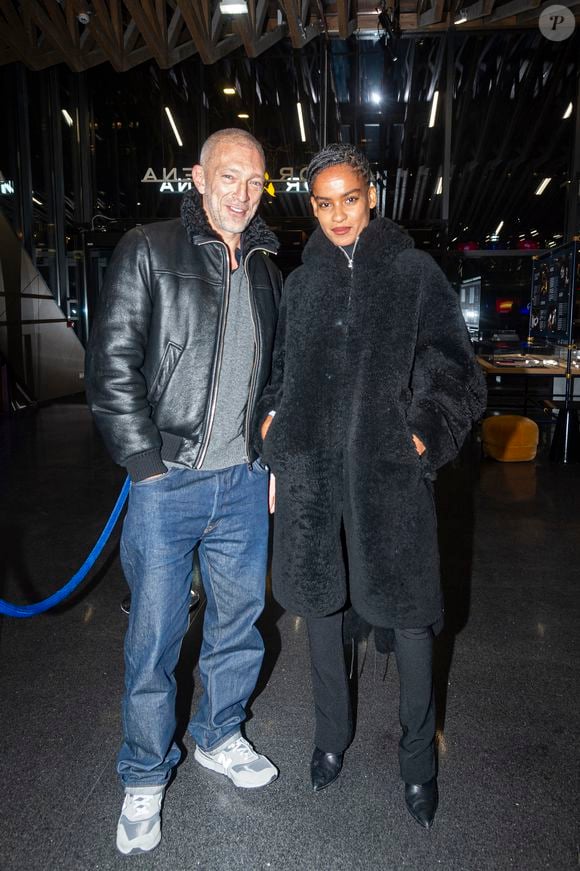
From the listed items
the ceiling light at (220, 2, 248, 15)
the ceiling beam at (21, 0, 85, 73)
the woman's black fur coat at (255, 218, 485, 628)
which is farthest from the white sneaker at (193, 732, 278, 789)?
the ceiling beam at (21, 0, 85, 73)

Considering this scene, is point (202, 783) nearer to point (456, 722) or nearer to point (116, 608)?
point (456, 722)

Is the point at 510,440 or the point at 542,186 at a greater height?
the point at 542,186

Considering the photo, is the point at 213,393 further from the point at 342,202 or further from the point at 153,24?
the point at 153,24

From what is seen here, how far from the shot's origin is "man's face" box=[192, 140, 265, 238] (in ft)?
5.54

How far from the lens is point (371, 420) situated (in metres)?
1.61

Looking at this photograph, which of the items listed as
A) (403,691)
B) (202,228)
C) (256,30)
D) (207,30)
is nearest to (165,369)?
(202,228)

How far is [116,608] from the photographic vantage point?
3131 millimetres

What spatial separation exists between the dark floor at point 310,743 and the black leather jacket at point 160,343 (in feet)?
3.02

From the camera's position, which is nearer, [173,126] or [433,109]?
[433,109]

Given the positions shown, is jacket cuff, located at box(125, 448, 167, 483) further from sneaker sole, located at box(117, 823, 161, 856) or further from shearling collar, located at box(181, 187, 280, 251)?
sneaker sole, located at box(117, 823, 161, 856)

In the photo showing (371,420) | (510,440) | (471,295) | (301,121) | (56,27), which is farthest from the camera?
(471,295)

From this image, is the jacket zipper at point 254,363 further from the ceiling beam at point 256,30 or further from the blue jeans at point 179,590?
the ceiling beam at point 256,30

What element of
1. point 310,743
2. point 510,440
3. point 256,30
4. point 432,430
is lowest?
point 310,743

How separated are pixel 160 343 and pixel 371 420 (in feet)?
1.80
